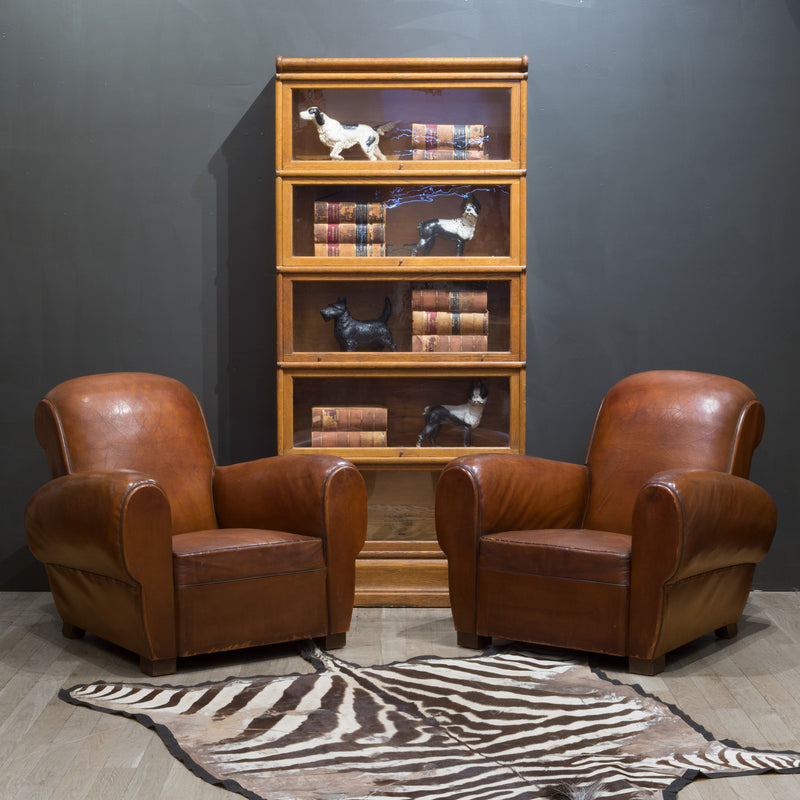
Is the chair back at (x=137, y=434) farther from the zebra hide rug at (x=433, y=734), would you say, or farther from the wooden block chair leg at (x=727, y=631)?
the wooden block chair leg at (x=727, y=631)

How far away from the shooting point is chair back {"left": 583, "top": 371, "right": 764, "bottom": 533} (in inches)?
133

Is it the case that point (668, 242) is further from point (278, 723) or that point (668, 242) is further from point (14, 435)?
point (14, 435)

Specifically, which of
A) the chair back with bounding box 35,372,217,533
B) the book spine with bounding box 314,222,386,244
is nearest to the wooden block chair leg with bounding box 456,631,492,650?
the chair back with bounding box 35,372,217,533

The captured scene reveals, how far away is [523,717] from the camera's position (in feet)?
8.34

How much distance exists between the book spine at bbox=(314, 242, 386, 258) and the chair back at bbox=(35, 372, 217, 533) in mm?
744

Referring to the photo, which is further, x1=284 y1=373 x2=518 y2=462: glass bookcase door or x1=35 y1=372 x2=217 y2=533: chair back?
x1=284 y1=373 x2=518 y2=462: glass bookcase door

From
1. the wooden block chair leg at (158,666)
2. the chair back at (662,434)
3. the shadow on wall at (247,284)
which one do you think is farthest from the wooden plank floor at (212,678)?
the shadow on wall at (247,284)

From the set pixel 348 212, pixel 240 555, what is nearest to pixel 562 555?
pixel 240 555

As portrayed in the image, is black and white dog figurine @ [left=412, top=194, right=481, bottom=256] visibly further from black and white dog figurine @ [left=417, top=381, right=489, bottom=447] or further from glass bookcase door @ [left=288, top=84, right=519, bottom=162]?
black and white dog figurine @ [left=417, top=381, right=489, bottom=447]

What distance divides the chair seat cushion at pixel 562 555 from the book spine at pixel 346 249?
1.20 metres

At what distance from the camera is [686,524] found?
2846mm

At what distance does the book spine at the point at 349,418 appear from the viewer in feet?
12.3

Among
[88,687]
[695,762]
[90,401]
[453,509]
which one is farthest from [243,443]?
[695,762]

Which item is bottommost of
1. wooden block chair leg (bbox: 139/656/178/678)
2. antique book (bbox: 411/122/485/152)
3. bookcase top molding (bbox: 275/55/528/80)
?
wooden block chair leg (bbox: 139/656/178/678)
